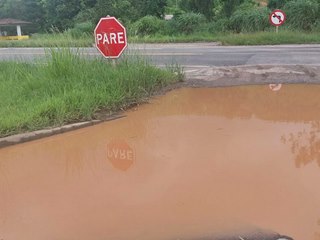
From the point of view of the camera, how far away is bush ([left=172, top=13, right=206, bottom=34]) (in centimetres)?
2093

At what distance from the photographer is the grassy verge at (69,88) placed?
6.45m

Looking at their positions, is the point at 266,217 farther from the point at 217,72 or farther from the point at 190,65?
the point at 190,65

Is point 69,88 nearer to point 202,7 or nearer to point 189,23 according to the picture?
point 189,23

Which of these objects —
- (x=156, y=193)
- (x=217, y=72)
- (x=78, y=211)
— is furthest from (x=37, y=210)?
(x=217, y=72)

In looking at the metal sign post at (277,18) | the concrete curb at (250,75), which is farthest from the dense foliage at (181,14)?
the concrete curb at (250,75)

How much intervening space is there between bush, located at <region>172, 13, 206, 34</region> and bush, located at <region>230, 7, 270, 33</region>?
63.6 inches

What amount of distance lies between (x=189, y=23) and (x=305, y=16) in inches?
210

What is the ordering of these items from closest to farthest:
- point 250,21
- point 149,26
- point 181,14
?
point 250,21 → point 181,14 → point 149,26

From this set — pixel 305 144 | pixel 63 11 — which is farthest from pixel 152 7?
pixel 305 144

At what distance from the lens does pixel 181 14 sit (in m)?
21.9

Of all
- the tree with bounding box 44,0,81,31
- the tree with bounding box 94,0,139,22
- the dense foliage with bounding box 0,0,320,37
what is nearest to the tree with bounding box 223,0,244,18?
the dense foliage with bounding box 0,0,320,37

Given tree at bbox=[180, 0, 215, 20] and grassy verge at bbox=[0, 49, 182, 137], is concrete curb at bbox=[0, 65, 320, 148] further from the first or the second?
tree at bbox=[180, 0, 215, 20]

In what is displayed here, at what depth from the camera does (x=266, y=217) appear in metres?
3.67

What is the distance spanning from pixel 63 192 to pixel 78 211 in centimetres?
51
